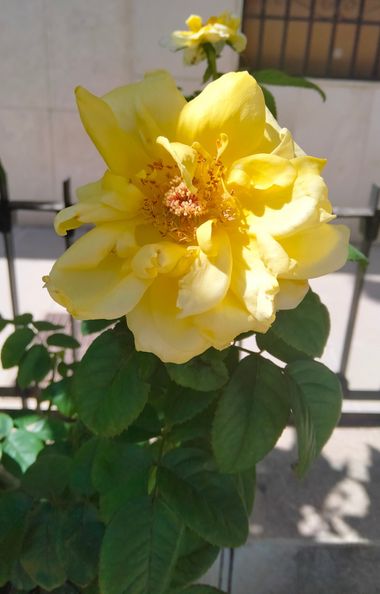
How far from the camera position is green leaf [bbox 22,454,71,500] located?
139 centimetres

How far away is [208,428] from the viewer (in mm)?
1211

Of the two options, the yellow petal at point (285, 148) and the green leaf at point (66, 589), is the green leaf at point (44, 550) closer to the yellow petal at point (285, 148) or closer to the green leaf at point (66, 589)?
the green leaf at point (66, 589)

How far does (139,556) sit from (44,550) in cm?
30

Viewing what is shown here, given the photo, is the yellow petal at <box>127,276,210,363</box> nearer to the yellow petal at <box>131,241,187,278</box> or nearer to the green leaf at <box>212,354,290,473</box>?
the yellow petal at <box>131,241,187,278</box>

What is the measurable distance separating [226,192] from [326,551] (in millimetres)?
1536

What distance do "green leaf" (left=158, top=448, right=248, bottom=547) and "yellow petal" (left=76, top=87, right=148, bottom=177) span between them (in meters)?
0.60

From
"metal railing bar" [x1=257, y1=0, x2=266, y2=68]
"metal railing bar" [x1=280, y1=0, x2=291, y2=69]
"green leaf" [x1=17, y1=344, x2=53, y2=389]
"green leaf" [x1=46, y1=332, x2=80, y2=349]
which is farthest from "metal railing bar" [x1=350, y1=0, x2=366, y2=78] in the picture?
"green leaf" [x1=17, y1=344, x2=53, y2=389]

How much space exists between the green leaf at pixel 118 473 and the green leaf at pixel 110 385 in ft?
0.74

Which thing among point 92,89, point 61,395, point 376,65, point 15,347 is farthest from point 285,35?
point 61,395

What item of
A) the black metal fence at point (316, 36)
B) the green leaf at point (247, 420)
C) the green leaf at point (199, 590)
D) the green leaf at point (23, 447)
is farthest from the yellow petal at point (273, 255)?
the black metal fence at point (316, 36)

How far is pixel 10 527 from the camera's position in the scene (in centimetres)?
139

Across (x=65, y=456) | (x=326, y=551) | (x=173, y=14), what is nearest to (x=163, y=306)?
(x=65, y=456)

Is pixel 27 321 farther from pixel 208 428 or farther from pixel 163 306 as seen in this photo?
pixel 163 306

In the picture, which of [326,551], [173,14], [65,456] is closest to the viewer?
[65,456]
